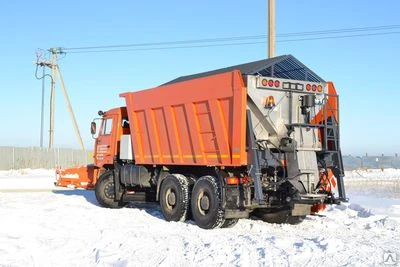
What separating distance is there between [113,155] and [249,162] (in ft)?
20.8

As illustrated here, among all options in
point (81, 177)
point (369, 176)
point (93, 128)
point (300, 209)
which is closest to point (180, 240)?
point (300, 209)

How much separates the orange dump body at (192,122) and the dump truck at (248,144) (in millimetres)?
21

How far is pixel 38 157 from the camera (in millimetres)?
42094

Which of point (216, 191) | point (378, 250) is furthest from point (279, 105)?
point (378, 250)

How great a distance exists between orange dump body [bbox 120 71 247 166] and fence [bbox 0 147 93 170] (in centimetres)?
2458

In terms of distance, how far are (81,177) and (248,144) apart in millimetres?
8368

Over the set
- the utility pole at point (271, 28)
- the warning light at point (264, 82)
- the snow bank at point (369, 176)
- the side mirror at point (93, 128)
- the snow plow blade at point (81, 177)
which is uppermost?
the utility pole at point (271, 28)

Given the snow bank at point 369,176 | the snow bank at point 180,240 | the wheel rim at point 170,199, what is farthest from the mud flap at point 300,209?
the snow bank at point 369,176

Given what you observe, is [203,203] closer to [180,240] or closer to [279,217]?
[279,217]

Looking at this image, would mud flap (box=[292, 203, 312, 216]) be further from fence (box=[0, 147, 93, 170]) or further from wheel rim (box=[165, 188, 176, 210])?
fence (box=[0, 147, 93, 170])

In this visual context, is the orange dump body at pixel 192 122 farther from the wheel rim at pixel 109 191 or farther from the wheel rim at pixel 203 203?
the wheel rim at pixel 109 191

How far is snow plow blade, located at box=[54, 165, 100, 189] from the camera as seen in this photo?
16.7 meters

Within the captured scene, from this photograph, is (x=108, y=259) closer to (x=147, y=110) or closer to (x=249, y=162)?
(x=249, y=162)

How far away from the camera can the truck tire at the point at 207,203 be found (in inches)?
416
